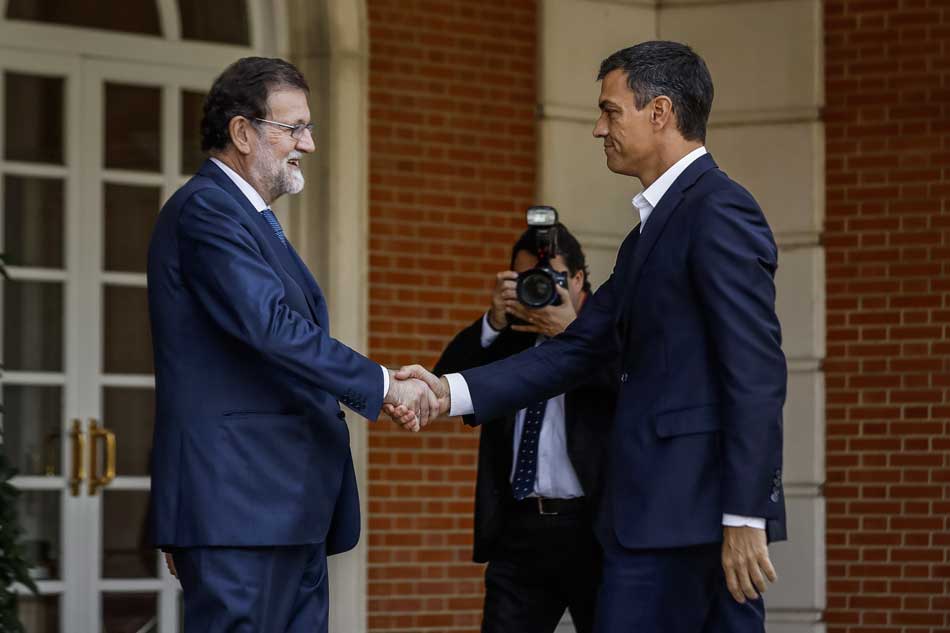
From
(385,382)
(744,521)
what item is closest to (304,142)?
(385,382)

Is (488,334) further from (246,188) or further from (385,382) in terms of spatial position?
(246,188)

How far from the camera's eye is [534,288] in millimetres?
5000

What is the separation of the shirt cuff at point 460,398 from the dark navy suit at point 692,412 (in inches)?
26.3

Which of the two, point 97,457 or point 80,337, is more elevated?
point 80,337

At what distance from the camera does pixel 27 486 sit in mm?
6680

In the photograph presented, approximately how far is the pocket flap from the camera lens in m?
1.17

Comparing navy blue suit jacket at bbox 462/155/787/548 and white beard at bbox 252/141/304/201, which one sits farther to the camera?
white beard at bbox 252/141/304/201

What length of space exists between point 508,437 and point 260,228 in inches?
50.8

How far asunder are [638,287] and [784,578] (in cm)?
395

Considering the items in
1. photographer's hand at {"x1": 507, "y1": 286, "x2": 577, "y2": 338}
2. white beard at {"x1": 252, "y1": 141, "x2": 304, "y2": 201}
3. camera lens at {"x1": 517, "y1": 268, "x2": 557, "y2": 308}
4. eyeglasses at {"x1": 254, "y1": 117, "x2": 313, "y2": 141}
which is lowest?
photographer's hand at {"x1": 507, "y1": 286, "x2": 577, "y2": 338}

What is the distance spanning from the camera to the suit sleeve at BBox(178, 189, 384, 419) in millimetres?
3953

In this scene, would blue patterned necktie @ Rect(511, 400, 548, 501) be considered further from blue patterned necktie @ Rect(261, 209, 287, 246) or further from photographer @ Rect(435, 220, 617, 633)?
blue patterned necktie @ Rect(261, 209, 287, 246)

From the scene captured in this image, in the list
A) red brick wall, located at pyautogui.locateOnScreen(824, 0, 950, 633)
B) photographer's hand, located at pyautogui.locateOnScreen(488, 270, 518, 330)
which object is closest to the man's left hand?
photographer's hand, located at pyautogui.locateOnScreen(488, 270, 518, 330)

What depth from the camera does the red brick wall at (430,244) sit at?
7129mm
